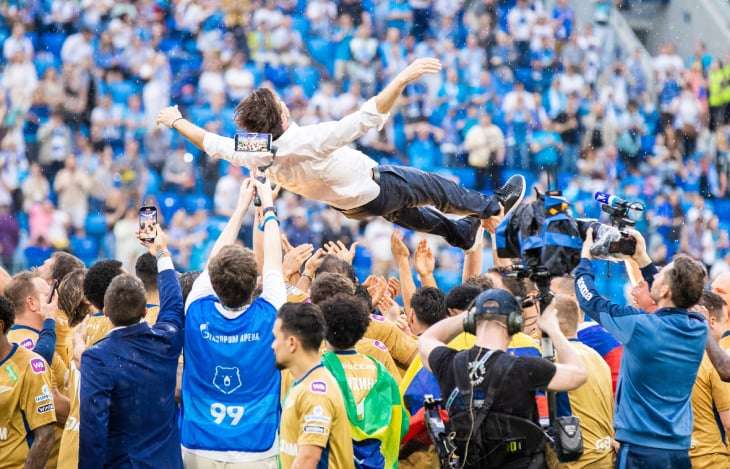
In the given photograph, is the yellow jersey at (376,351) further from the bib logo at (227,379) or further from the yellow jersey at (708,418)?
the yellow jersey at (708,418)

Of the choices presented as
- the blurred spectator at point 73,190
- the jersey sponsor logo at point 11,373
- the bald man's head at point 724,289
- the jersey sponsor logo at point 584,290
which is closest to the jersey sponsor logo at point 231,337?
the jersey sponsor logo at point 11,373

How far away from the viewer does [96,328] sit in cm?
614

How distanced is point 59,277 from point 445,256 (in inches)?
354

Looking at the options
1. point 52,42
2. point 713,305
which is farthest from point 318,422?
point 52,42

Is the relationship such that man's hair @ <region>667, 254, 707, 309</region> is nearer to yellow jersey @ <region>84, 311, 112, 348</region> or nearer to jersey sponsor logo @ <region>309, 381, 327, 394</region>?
jersey sponsor logo @ <region>309, 381, 327, 394</region>

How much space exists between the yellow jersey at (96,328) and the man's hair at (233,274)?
853 millimetres

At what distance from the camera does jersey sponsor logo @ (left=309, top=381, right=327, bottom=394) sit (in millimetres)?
5109

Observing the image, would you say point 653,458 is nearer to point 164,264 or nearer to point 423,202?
point 423,202

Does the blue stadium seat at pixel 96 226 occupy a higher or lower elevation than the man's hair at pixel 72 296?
lower

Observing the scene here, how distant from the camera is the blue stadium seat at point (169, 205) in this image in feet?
50.4

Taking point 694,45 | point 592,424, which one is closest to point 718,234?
point 694,45

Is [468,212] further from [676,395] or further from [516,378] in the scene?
[516,378]

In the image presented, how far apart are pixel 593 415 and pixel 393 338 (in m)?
1.17

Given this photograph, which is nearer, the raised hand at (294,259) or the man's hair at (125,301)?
the man's hair at (125,301)
